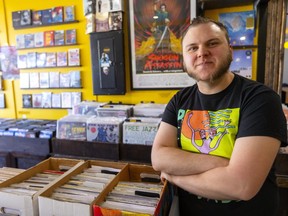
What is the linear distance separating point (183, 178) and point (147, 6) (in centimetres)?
184

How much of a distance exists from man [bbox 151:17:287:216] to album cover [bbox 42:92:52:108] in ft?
6.68

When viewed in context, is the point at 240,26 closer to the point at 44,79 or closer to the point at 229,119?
the point at 229,119

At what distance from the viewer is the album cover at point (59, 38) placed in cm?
264

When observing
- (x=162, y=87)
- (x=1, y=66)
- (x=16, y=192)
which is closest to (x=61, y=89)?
(x=1, y=66)

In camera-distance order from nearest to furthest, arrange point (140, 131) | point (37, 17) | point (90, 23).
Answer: point (140, 131) → point (90, 23) → point (37, 17)

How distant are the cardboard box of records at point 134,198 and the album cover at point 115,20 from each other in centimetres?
157

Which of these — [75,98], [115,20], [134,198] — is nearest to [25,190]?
[134,198]

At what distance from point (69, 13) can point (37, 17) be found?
1.35ft

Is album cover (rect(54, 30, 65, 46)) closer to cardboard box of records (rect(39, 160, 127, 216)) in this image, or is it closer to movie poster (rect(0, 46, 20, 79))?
movie poster (rect(0, 46, 20, 79))

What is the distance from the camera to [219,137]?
979 millimetres

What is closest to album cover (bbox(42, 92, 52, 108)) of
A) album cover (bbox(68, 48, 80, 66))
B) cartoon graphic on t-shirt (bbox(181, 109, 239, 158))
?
album cover (bbox(68, 48, 80, 66))

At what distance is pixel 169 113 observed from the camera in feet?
3.88

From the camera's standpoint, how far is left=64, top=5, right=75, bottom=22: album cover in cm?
256

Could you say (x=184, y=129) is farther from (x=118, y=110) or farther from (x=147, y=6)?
(x=147, y=6)
